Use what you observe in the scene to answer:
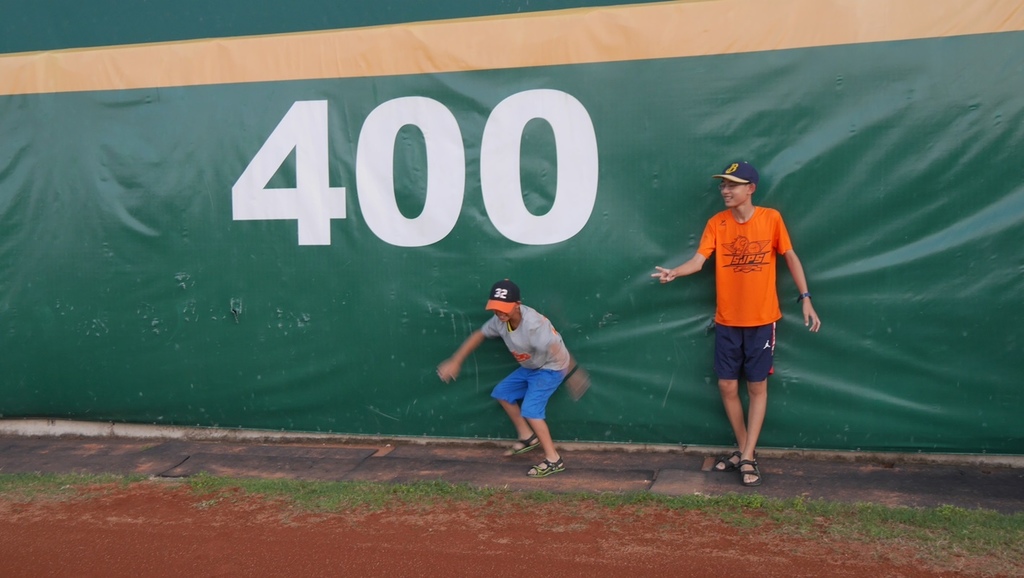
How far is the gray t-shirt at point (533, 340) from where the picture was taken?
531 cm

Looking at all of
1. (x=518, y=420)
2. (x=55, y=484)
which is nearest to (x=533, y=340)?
(x=518, y=420)

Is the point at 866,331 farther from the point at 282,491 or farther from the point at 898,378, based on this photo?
the point at 282,491

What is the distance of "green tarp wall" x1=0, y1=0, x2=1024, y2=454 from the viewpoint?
16.6 feet

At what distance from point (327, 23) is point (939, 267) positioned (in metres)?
3.96

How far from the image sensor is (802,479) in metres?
4.96

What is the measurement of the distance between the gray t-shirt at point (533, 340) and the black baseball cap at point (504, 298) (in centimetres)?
17

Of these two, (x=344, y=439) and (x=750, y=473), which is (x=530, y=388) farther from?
(x=344, y=439)

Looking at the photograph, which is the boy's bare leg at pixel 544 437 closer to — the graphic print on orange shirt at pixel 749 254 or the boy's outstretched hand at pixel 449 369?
the boy's outstretched hand at pixel 449 369

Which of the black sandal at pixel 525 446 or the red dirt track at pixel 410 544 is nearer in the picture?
the red dirt track at pixel 410 544

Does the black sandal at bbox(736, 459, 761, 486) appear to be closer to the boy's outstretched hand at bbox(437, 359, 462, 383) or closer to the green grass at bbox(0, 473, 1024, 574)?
the green grass at bbox(0, 473, 1024, 574)

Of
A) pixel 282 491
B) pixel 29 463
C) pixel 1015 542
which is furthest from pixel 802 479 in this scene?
pixel 29 463

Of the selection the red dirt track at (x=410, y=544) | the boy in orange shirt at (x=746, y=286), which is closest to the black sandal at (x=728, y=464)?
the boy in orange shirt at (x=746, y=286)

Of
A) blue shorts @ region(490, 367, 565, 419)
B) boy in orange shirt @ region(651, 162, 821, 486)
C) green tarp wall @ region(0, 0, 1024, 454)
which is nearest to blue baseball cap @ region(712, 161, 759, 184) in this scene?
boy in orange shirt @ region(651, 162, 821, 486)

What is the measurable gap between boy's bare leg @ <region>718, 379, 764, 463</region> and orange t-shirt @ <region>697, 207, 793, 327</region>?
0.35 m
